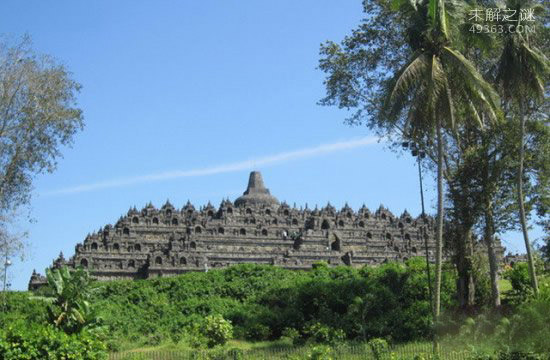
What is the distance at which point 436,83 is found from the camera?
27.7 metres

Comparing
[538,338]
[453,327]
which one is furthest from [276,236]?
[538,338]

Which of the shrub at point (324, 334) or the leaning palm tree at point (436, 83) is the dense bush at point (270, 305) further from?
the leaning palm tree at point (436, 83)

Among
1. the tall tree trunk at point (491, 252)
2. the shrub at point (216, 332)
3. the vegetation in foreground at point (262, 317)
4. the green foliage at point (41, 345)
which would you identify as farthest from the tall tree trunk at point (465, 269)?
the green foliage at point (41, 345)

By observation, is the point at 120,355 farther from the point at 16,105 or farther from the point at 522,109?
the point at 522,109

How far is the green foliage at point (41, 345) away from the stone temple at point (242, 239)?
39.1 metres

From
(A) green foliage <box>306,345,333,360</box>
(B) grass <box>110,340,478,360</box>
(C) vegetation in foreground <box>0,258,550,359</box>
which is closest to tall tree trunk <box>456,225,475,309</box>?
(C) vegetation in foreground <box>0,258,550,359</box>

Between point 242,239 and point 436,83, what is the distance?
161 ft

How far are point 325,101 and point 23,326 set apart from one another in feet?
69.3

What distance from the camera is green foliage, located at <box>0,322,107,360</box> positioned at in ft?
79.8

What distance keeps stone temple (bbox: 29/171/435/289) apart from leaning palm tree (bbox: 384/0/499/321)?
41.6 meters

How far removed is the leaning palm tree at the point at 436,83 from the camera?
27531 mm

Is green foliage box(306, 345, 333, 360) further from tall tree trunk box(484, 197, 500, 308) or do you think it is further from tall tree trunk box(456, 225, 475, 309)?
tall tree trunk box(456, 225, 475, 309)

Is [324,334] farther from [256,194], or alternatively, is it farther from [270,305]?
[256,194]

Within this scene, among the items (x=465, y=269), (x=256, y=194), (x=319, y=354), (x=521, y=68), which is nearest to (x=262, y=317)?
(x=465, y=269)
